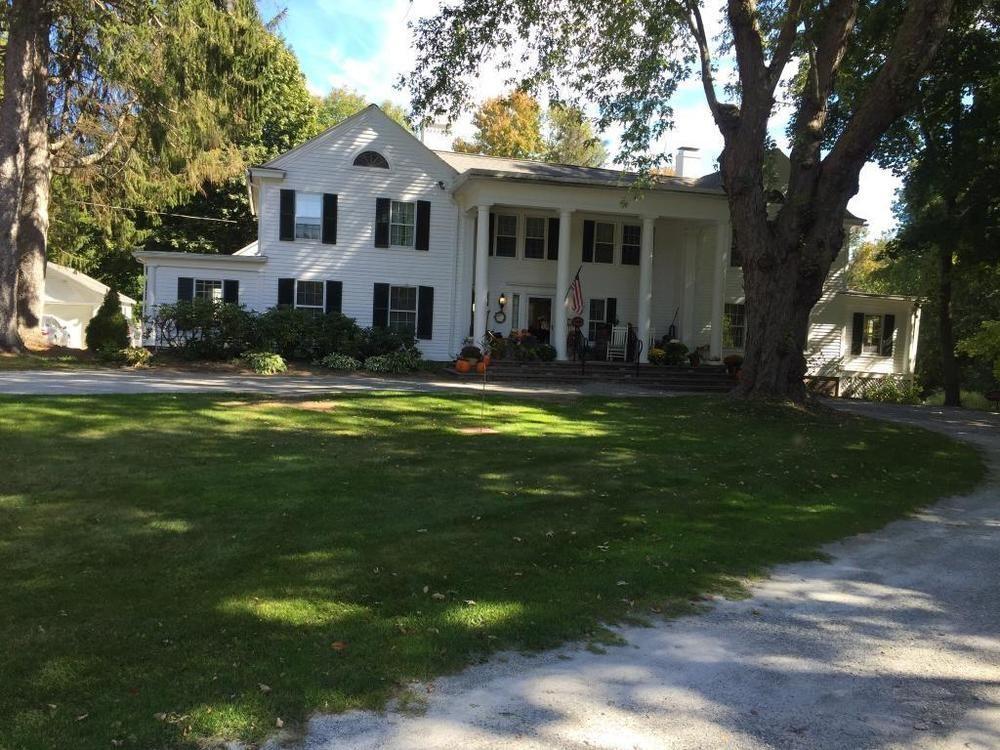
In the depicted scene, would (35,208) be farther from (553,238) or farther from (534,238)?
(553,238)

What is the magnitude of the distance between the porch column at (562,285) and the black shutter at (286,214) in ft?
25.9

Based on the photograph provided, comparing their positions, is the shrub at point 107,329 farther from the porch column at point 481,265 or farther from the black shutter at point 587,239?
the black shutter at point 587,239

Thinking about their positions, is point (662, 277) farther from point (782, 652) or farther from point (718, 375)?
point (782, 652)

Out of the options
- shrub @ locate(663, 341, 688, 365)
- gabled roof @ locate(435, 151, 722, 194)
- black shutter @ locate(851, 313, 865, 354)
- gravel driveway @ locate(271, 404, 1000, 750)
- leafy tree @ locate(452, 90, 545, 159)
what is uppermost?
leafy tree @ locate(452, 90, 545, 159)

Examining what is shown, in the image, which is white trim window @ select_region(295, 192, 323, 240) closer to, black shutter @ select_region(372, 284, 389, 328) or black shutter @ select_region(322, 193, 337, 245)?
black shutter @ select_region(322, 193, 337, 245)

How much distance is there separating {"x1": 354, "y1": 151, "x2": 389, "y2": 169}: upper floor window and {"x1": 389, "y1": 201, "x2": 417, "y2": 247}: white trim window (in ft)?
3.85

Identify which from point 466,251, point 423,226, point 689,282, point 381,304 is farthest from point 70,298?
point 689,282

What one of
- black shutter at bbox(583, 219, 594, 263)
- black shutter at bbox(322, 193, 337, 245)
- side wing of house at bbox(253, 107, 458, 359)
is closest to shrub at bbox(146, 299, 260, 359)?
side wing of house at bbox(253, 107, 458, 359)

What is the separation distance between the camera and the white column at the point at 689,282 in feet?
81.5

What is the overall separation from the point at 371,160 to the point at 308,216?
8.39ft

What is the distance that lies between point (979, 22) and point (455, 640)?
21.2m

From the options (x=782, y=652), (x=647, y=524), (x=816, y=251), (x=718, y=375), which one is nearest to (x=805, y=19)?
(x=816, y=251)

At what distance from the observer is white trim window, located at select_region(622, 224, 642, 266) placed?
24906 millimetres

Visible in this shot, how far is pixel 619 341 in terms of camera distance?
23781 millimetres
